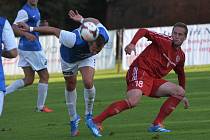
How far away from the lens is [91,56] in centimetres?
1184

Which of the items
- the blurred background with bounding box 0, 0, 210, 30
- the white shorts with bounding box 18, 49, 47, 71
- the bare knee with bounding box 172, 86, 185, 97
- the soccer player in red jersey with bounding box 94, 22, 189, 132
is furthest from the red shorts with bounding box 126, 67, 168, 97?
the blurred background with bounding box 0, 0, 210, 30

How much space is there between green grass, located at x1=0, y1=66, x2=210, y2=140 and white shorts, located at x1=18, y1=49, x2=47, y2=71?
0.92 metres

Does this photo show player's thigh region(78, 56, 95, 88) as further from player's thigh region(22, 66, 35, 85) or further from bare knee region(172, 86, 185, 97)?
player's thigh region(22, 66, 35, 85)

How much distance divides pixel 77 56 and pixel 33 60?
16.4 ft

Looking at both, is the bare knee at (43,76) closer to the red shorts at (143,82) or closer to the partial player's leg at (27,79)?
the partial player's leg at (27,79)

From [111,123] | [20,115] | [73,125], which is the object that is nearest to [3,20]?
[73,125]

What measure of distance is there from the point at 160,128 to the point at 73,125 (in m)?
1.29

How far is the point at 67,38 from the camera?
37.0 feet

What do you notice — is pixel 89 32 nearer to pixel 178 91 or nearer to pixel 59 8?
pixel 178 91

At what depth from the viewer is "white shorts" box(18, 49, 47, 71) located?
16.5 meters

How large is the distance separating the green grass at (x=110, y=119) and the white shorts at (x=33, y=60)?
92 centimetres

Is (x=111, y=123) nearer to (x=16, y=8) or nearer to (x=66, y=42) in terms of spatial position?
(x=66, y=42)

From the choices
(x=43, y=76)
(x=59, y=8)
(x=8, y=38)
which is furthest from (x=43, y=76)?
(x=59, y=8)

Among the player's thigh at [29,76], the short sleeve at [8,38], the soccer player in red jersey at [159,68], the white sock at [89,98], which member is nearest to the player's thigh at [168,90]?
the soccer player in red jersey at [159,68]
